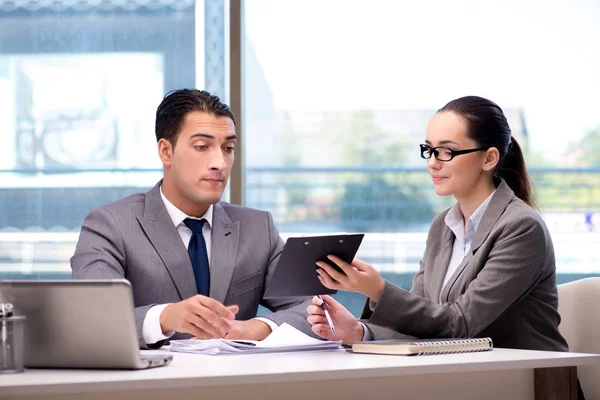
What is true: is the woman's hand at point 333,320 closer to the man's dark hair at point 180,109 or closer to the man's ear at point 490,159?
the man's ear at point 490,159

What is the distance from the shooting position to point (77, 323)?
155cm

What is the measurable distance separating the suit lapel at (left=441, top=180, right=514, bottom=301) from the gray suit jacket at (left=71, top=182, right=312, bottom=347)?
456 millimetres

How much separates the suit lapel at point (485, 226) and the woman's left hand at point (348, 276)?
0.43 metres

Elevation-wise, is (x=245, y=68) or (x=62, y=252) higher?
(x=245, y=68)

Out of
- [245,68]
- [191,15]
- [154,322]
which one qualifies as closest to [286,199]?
[245,68]

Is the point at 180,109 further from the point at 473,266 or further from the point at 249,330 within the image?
the point at 473,266

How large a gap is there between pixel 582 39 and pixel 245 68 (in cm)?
168

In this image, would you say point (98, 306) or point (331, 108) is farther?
point (331, 108)

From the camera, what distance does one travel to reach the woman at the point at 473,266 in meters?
2.20

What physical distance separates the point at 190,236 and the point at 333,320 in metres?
0.66

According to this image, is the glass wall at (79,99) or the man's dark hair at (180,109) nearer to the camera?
the man's dark hair at (180,109)

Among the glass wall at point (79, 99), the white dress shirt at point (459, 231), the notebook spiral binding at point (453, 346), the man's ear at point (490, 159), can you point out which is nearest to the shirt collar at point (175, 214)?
the white dress shirt at point (459, 231)

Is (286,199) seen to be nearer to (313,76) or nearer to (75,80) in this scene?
(313,76)

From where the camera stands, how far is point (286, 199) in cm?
410
